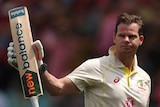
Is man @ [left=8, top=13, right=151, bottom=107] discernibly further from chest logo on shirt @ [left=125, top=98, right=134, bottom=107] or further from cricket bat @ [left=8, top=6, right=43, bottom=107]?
cricket bat @ [left=8, top=6, right=43, bottom=107]

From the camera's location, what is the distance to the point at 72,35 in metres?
10.2

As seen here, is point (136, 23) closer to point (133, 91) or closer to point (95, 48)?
point (133, 91)

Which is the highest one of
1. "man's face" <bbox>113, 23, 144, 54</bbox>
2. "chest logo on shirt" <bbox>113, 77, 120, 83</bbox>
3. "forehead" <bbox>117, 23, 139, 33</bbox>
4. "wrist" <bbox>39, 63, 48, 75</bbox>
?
"forehead" <bbox>117, 23, 139, 33</bbox>

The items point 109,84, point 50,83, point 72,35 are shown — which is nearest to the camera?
point 50,83

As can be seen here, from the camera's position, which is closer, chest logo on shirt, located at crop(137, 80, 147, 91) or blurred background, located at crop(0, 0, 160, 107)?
chest logo on shirt, located at crop(137, 80, 147, 91)

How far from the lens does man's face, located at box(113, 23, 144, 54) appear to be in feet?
21.8

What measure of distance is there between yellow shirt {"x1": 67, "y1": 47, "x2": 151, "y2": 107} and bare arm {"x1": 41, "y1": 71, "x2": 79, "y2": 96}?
0.17 ft

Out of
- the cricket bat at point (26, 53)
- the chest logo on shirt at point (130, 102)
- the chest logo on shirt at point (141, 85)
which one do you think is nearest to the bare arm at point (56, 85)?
the cricket bat at point (26, 53)

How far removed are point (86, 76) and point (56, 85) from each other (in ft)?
1.09

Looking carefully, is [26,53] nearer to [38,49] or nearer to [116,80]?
[38,49]

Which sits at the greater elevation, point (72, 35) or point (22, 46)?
point (22, 46)

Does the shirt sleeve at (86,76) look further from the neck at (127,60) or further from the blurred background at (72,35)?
the blurred background at (72,35)

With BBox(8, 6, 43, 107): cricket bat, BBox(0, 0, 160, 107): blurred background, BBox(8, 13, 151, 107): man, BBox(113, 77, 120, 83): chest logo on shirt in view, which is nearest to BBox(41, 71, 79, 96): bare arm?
BBox(8, 13, 151, 107): man

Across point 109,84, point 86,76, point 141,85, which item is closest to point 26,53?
point 86,76
